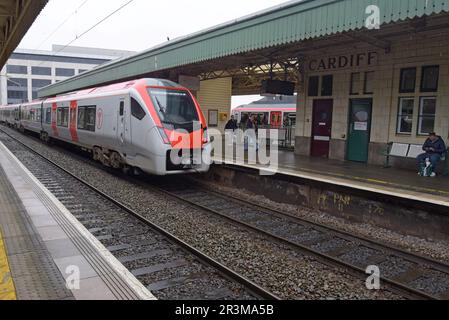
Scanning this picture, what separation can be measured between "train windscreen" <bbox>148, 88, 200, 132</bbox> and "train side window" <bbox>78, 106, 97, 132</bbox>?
3740mm

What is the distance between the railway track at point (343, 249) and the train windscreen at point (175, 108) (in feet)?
6.75

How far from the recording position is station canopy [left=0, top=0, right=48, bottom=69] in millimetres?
7752

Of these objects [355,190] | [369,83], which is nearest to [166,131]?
[355,190]

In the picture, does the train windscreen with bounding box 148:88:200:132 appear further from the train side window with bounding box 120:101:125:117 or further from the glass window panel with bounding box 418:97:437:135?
the glass window panel with bounding box 418:97:437:135

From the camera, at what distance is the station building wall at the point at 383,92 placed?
998 centimetres

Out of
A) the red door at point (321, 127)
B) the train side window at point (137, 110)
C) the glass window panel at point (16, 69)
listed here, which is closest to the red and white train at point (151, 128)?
the train side window at point (137, 110)

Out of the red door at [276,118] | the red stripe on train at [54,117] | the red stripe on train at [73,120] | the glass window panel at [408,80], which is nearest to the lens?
the glass window panel at [408,80]

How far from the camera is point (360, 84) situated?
1197cm

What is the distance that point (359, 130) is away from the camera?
12039 mm

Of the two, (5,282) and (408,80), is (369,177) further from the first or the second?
(5,282)

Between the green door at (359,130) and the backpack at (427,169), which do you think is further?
the green door at (359,130)

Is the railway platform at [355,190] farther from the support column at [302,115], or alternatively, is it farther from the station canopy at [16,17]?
the station canopy at [16,17]
